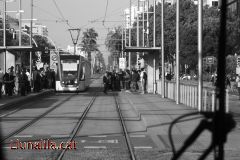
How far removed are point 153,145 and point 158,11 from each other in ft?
273

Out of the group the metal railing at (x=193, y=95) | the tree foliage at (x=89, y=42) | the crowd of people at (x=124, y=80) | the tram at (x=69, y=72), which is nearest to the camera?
the metal railing at (x=193, y=95)

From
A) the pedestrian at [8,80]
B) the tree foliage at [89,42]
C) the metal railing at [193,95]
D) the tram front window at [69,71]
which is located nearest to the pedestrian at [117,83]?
the tram front window at [69,71]

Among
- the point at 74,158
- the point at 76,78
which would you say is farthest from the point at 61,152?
the point at 76,78

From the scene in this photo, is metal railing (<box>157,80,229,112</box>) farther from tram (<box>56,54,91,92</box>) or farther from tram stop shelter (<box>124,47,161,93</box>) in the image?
tram (<box>56,54,91,92</box>)

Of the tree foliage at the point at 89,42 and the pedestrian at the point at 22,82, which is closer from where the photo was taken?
the pedestrian at the point at 22,82

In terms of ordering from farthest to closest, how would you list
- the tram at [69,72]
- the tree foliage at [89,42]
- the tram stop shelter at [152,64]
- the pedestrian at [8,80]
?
the tree foliage at [89,42], the tram at [69,72], the tram stop shelter at [152,64], the pedestrian at [8,80]

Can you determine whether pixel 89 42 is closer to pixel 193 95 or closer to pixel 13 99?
pixel 13 99

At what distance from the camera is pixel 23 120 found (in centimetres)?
2134

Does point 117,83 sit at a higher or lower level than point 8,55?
lower

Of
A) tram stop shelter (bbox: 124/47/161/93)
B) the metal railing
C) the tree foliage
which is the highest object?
the tree foliage

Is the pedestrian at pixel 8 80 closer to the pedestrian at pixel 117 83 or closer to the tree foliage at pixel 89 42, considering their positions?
the pedestrian at pixel 117 83

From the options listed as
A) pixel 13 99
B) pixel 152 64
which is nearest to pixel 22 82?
pixel 13 99

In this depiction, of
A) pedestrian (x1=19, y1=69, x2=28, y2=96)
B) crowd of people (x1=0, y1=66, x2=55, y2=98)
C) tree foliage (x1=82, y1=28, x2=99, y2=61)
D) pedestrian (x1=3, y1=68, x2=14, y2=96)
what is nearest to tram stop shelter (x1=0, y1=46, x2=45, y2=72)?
crowd of people (x1=0, y1=66, x2=55, y2=98)

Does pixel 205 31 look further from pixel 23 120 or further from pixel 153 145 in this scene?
pixel 153 145
